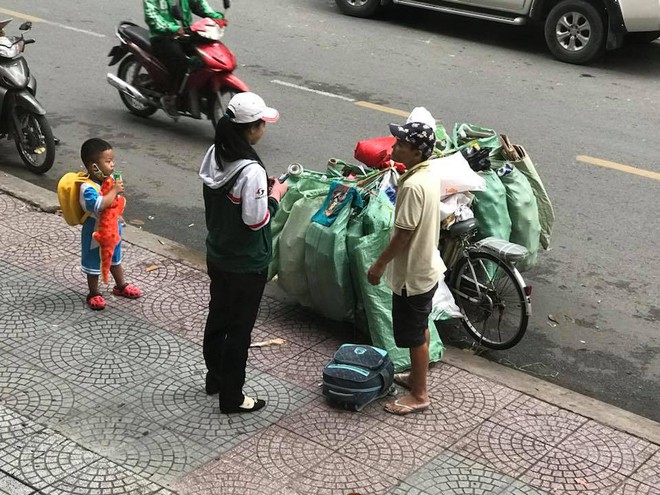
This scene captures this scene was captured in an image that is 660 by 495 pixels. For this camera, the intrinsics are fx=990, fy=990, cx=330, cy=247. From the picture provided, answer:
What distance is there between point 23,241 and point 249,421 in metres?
2.99

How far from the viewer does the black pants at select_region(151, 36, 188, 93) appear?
31.6ft

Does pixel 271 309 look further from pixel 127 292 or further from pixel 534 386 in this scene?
pixel 534 386

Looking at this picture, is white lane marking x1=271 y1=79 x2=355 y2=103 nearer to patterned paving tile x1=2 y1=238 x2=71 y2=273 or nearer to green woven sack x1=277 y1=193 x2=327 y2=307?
patterned paving tile x1=2 y1=238 x2=71 y2=273

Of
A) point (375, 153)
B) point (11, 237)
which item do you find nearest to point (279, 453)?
point (375, 153)

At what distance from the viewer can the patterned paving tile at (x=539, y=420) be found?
513cm

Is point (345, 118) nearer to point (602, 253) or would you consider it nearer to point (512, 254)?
point (602, 253)

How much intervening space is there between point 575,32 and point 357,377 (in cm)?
921

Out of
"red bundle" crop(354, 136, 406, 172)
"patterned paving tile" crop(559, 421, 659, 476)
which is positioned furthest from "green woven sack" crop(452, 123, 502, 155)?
"patterned paving tile" crop(559, 421, 659, 476)

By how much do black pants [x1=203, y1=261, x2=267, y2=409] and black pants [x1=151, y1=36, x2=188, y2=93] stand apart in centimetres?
502

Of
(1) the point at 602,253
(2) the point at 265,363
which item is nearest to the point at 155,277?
(2) the point at 265,363

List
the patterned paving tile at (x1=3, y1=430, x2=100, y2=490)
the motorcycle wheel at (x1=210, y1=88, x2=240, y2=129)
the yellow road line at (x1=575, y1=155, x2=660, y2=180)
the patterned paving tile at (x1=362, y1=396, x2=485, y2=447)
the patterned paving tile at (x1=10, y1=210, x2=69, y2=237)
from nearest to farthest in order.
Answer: the patterned paving tile at (x1=3, y1=430, x2=100, y2=490) < the patterned paving tile at (x1=362, y1=396, x2=485, y2=447) < the patterned paving tile at (x1=10, y1=210, x2=69, y2=237) < the yellow road line at (x1=575, y1=155, x2=660, y2=180) < the motorcycle wheel at (x1=210, y1=88, x2=240, y2=129)

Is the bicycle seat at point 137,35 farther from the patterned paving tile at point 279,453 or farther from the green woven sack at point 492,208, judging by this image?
the patterned paving tile at point 279,453

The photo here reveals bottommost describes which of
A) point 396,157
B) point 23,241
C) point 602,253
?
point 23,241

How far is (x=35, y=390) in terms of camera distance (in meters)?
5.31
